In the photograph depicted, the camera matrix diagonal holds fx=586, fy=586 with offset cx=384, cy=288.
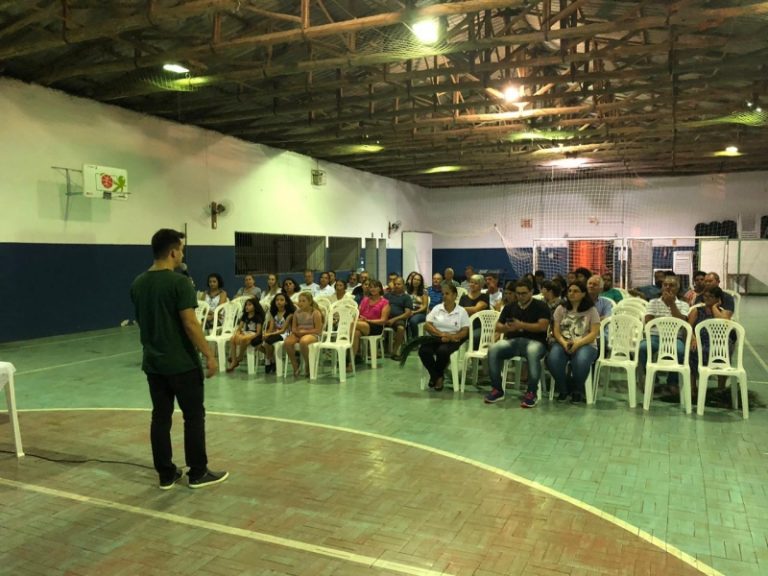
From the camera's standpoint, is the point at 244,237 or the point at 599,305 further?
the point at 244,237

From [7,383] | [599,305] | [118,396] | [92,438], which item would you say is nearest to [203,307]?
[118,396]

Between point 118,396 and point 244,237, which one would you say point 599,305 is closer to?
point 118,396

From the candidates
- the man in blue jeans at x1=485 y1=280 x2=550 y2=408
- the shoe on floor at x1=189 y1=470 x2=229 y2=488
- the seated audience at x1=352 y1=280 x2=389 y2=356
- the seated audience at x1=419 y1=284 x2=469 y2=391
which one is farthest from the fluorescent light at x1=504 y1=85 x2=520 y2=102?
the shoe on floor at x1=189 y1=470 x2=229 y2=488

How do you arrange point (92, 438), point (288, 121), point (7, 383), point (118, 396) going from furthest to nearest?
point (288, 121)
point (118, 396)
point (92, 438)
point (7, 383)

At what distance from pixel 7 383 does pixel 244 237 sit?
33.4 feet

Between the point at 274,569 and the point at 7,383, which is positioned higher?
the point at 7,383

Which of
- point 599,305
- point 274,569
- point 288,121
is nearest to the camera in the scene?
point 274,569

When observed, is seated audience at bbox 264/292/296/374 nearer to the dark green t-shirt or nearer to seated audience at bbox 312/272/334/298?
seated audience at bbox 312/272/334/298

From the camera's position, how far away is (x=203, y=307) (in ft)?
26.1

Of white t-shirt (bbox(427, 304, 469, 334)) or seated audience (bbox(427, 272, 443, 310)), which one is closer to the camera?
white t-shirt (bbox(427, 304, 469, 334))

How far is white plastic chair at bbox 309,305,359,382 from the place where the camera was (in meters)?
6.71

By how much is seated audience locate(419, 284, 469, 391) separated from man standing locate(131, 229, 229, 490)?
3.11 metres

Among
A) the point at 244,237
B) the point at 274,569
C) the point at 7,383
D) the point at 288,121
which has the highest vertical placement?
the point at 288,121

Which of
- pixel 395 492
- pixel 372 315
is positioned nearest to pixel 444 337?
pixel 372 315
